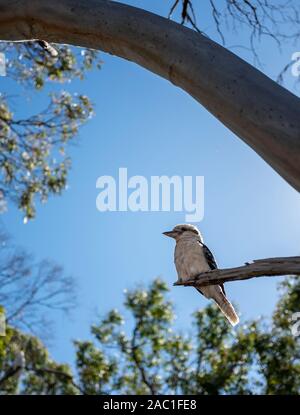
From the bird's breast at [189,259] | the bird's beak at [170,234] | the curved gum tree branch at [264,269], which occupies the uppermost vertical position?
the bird's beak at [170,234]

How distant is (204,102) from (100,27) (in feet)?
2.68

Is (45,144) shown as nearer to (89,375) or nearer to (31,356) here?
(31,356)

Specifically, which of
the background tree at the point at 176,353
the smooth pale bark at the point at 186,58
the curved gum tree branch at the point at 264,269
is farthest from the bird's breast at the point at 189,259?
the background tree at the point at 176,353

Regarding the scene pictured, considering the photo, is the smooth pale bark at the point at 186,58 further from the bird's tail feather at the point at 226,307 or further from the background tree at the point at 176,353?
the background tree at the point at 176,353

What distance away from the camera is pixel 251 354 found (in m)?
14.6

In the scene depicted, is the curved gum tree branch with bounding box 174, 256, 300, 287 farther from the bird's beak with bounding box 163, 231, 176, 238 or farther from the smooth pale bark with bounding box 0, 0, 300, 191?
the bird's beak with bounding box 163, 231, 176, 238

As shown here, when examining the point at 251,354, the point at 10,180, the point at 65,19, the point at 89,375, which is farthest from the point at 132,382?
the point at 65,19

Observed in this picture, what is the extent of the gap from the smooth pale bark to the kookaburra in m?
1.41

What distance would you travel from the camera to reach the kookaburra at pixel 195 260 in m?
4.08

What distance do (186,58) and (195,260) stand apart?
5.45 ft

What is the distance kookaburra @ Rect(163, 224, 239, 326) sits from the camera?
13.4ft

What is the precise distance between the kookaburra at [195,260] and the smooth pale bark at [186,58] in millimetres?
1405

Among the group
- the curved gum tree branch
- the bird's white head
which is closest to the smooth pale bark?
the curved gum tree branch

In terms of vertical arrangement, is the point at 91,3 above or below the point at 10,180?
below
